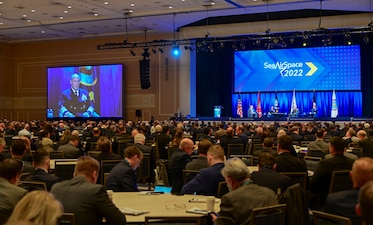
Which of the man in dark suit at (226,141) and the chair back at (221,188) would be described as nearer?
the chair back at (221,188)

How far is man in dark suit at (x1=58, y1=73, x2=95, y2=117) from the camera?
29375mm

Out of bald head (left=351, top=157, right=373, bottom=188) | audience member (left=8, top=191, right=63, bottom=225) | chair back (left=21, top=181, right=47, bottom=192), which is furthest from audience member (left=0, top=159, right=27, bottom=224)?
bald head (left=351, top=157, right=373, bottom=188)

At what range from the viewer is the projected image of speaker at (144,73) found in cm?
2742

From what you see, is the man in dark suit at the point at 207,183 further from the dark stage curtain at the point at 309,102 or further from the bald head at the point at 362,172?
the dark stage curtain at the point at 309,102

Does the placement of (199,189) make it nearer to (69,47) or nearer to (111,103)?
(111,103)

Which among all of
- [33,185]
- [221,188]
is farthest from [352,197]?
[33,185]

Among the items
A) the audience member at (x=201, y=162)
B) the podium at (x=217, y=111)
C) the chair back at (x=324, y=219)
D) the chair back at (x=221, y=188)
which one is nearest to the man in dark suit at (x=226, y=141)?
the audience member at (x=201, y=162)

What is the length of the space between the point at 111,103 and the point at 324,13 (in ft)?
40.0

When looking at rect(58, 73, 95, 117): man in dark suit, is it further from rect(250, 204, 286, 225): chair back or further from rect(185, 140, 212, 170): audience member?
rect(250, 204, 286, 225): chair back

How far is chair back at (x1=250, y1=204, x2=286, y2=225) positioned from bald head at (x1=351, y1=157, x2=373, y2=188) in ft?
2.13

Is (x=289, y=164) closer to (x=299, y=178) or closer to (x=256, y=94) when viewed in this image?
(x=299, y=178)

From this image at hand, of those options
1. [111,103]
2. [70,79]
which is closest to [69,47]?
[70,79]

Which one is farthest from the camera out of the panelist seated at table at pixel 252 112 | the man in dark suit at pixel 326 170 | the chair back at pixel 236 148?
the panelist seated at table at pixel 252 112

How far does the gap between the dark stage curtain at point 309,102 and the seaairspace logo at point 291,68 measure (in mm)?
999
